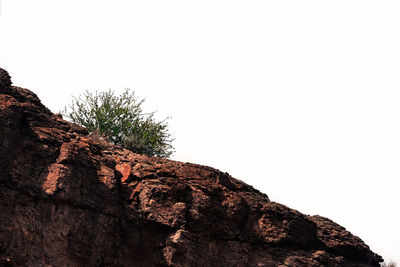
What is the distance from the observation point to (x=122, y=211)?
534 inches

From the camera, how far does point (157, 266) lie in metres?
13.4

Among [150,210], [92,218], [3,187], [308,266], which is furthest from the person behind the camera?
[308,266]

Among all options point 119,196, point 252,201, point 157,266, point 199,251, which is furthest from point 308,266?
point 119,196

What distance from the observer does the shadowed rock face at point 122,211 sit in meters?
11.8

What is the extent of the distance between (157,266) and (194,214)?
187 cm

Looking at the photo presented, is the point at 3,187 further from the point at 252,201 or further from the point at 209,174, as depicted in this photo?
the point at 252,201

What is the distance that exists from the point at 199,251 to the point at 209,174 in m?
2.79

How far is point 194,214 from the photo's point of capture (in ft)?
45.5

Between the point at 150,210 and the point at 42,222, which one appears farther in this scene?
the point at 150,210

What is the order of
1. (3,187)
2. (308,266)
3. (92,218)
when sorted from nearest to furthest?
(3,187), (92,218), (308,266)

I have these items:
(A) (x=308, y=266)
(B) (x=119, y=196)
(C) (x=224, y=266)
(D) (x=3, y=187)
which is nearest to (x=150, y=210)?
(B) (x=119, y=196)

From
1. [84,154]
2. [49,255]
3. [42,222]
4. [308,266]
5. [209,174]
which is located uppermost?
[209,174]

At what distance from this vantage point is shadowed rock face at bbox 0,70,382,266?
11.8 meters

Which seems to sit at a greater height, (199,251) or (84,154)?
(84,154)
